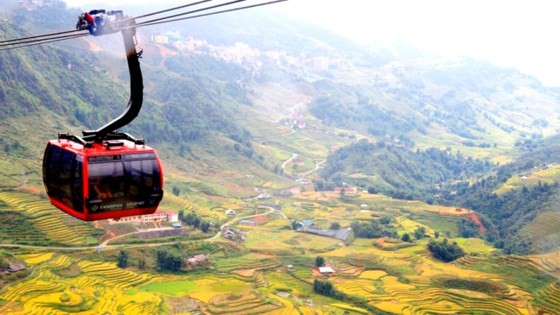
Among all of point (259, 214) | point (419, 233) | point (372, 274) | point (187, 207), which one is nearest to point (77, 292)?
point (372, 274)

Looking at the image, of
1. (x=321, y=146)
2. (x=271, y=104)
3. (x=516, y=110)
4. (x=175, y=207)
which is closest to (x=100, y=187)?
(x=175, y=207)

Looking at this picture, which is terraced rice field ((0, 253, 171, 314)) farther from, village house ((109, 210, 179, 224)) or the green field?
village house ((109, 210, 179, 224))

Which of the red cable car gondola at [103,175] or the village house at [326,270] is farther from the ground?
the red cable car gondola at [103,175]

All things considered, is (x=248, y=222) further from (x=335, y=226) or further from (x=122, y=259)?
(x=122, y=259)

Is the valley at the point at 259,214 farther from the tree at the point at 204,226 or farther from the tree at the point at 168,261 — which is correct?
the tree at the point at 204,226

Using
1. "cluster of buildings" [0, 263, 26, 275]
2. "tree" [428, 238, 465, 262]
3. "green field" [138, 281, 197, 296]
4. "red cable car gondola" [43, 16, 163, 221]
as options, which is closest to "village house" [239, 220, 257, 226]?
"green field" [138, 281, 197, 296]

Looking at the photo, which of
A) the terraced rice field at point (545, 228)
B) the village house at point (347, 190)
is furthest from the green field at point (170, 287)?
the village house at point (347, 190)
